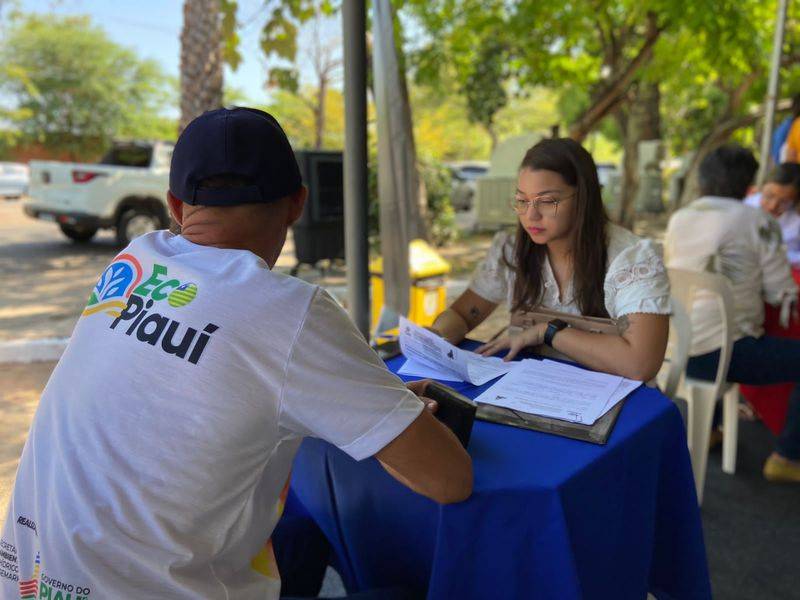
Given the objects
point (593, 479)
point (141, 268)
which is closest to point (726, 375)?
point (593, 479)

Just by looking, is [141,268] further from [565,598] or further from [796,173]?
[796,173]

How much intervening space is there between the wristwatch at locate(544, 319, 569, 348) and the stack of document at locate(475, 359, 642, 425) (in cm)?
11

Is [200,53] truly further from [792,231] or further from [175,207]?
[175,207]

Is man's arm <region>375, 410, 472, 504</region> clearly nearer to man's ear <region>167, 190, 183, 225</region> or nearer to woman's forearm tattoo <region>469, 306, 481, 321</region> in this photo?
man's ear <region>167, 190, 183, 225</region>

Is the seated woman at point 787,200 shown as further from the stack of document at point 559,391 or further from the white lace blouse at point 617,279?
the stack of document at point 559,391

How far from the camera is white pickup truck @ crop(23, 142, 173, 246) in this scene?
982 centimetres

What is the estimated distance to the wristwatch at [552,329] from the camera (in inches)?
83.4

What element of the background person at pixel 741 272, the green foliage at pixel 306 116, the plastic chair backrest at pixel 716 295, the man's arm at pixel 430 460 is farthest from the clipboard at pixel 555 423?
the green foliage at pixel 306 116

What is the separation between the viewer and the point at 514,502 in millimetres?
1278

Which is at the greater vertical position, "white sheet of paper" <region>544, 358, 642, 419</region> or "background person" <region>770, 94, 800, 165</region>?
"background person" <region>770, 94, 800, 165</region>

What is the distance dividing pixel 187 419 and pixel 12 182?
2081cm

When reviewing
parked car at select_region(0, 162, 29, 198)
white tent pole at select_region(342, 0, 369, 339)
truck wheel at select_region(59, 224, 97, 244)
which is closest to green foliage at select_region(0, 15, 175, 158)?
parked car at select_region(0, 162, 29, 198)

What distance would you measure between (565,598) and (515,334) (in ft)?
3.51

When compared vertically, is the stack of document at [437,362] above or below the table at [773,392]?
above
